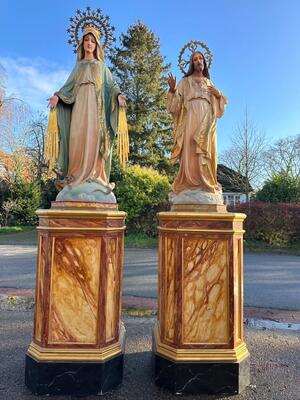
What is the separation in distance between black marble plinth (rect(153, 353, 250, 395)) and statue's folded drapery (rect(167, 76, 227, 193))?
170 centimetres

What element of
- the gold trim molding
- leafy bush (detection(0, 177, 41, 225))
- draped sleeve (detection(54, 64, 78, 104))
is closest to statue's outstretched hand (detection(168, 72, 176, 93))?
draped sleeve (detection(54, 64, 78, 104))

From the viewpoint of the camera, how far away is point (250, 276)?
9352 millimetres

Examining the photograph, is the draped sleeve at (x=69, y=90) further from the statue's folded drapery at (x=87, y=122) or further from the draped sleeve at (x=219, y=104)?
the draped sleeve at (x=219, y=104)

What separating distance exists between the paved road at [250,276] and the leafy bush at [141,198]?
10.7 feet

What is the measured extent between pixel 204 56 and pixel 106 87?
1.17m

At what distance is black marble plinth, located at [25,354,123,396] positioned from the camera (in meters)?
3.16

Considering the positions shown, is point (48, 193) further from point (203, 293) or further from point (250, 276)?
point (203, 293)

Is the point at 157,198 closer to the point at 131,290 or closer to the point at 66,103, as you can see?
the point at 131,290

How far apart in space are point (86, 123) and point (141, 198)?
42.0ft

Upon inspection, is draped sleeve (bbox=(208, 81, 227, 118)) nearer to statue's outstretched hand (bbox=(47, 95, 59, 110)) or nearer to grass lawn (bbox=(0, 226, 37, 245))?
statue's outstretched hand (bbox=(47, 95, 59, 110))

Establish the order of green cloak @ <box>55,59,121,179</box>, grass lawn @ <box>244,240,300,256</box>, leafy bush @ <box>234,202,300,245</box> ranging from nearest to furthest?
green cloak @ <box>55,59,121,179</box> < grass lawn @ <box>244,240,300,256</box> < leafy bush @ <box>234,202,300,245</box>

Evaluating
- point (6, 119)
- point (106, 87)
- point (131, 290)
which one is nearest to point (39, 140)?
point (6, 119)

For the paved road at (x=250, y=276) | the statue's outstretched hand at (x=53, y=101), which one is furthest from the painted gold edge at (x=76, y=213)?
the paved road at (x=250, y=276)

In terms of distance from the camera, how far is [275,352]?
165 inches
